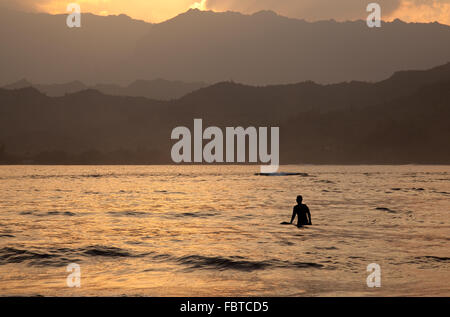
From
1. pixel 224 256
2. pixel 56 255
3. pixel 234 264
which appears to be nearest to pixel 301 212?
pixel 224 256

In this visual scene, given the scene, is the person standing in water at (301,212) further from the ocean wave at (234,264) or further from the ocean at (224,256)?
the ocean wave at (234,264)

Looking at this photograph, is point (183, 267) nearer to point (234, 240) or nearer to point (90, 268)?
point (90, 268)

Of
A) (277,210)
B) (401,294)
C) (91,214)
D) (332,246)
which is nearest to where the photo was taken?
(401,294)

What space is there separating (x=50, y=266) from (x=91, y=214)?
25.7m

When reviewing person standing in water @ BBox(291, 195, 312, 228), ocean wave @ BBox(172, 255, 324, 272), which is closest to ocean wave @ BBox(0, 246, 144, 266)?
ocean wave @ BBox(172, 255, 324, 272)

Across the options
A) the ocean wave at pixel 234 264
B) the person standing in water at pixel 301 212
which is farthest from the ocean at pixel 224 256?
the person standing in water at pixel 301 212

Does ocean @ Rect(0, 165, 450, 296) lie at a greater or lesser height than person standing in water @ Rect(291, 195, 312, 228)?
lesser

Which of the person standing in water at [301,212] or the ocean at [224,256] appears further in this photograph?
the person standing in water at [301,212]

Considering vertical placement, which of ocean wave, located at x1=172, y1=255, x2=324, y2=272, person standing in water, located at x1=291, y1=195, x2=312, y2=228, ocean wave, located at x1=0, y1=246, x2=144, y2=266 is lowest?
ocean wave, located at x1=0, y1=246, x2=144, y2=266

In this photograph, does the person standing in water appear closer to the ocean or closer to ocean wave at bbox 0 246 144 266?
the ocean

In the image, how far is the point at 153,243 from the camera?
27.9 meters

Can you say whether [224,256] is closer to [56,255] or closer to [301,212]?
[56,255]

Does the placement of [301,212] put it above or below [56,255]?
above
